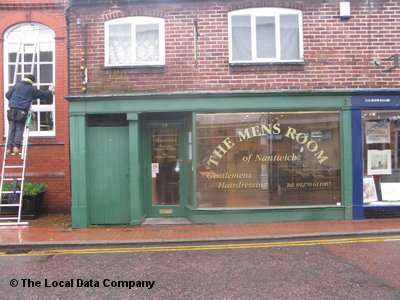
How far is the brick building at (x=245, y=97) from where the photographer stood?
322 inches

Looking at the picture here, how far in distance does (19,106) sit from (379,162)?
29.7ft

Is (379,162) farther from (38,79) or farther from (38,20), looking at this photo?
(38,20)

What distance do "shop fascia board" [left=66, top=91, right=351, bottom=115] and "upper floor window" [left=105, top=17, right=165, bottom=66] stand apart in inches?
39.8

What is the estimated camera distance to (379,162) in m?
8.53

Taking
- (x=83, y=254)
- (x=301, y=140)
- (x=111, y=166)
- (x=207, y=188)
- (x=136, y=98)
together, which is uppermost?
(x=136, y=98)

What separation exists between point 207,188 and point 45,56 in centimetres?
620

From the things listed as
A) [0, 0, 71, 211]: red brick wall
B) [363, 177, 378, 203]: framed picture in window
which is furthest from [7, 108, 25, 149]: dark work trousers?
[363, 177, 378, 203]: framed picture in window

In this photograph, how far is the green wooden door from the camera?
8.34 m

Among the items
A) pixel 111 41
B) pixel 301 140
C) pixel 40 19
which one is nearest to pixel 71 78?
pixel 111 41

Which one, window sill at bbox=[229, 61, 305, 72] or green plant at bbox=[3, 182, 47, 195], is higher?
window sill at bbox=[229, 61, 305, 72]

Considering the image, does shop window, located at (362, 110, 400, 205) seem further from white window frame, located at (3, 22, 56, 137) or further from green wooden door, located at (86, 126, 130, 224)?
white window frame, located at (3, 22, 56, 137)

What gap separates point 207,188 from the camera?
8.27m

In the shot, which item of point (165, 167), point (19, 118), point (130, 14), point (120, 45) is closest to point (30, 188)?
point (19, 118)

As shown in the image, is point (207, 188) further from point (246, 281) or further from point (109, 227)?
point (246, 281)
